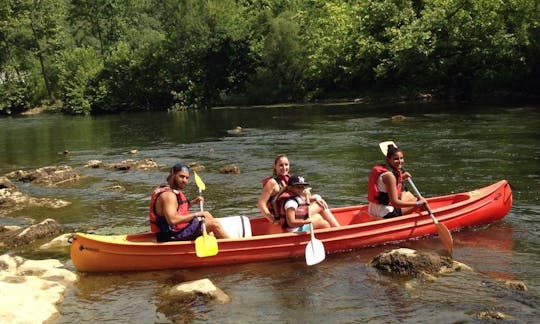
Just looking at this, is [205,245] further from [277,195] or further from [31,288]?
[31,288]

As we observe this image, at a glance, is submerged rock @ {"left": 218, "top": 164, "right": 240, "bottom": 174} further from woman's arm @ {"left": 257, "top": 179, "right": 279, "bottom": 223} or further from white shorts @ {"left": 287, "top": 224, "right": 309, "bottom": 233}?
white shorts @ {"left": 287, "top": 224, "right": 309, "bottom": 233}

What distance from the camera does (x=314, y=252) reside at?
24.8 ft

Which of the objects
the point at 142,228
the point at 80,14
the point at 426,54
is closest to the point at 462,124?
the point at 426,54

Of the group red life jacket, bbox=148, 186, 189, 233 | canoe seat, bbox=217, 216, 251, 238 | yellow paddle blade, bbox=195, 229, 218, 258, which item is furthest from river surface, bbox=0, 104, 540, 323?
red life jacket, bbox=148, 186, 189, 233

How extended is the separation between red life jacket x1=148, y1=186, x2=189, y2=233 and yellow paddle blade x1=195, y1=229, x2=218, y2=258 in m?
0.41

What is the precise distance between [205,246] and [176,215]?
544 mm

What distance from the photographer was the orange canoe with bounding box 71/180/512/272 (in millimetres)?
7551

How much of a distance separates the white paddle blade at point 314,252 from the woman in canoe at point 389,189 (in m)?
1.44

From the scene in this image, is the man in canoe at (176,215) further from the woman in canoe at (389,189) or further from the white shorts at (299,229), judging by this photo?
the woman in canoe at (389,189)

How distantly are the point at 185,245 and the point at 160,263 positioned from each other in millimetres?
446

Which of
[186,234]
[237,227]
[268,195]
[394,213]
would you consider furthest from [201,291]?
[394,213]

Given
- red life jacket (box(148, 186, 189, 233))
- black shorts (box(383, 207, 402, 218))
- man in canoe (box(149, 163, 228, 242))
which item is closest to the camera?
man in canoe (box(149, 163, 228, 242))

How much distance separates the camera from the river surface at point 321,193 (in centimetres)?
630

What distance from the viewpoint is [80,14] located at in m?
57.7
